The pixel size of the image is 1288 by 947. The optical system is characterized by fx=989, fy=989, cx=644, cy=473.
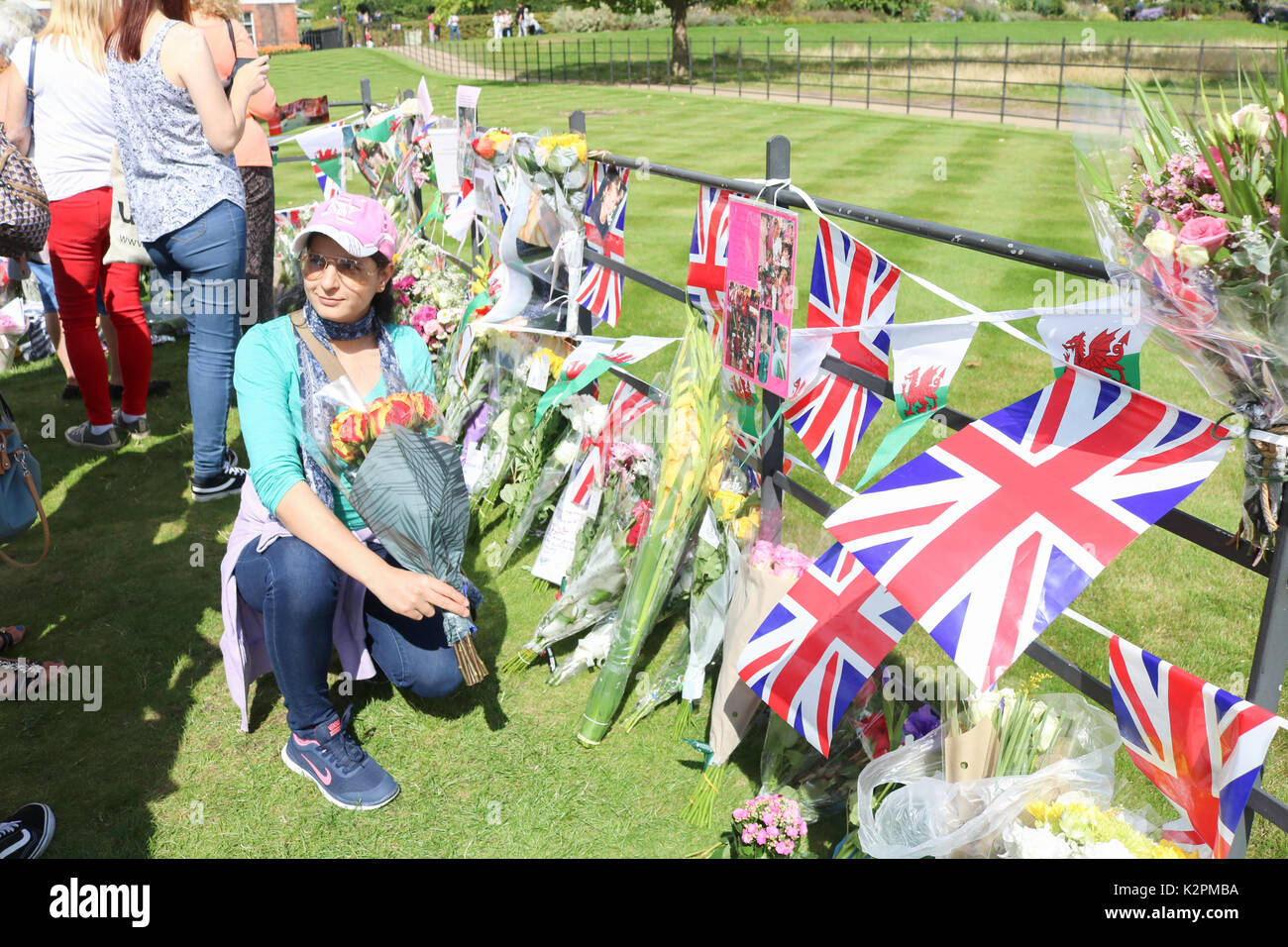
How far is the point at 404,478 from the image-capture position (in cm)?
243

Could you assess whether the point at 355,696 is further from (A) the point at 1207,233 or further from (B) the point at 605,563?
(A) the point at 1207,233

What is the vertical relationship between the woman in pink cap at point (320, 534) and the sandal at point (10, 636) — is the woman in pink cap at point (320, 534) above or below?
above

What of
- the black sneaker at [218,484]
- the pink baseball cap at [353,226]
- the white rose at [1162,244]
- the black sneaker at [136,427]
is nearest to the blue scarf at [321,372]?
the pink baseball cap at [353,226]

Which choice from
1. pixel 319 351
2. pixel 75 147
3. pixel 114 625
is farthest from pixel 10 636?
pixel 75 147

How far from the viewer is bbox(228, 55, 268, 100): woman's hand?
438cm

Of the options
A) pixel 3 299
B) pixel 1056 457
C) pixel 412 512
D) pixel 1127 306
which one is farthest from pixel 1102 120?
pixel 3 299

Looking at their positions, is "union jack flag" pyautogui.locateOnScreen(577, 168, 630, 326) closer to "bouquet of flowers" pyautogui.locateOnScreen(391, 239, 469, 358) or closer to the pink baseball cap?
"bouquet of flowers" pyautogui.locateOnScreen(391, 239, 469, 358)

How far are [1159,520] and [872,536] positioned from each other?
1.71 feet

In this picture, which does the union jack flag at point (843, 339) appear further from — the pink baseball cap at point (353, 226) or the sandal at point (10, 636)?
the sandal at point (10, 636)

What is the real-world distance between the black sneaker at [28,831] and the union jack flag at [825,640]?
2.00 m

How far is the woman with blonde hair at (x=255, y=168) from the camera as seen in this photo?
479 cm

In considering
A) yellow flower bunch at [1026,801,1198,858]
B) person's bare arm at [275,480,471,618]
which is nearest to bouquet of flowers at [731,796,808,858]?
yellow flower bunch at [1026,801,1198,858]

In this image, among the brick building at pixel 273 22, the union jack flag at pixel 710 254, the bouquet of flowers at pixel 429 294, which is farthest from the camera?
the brick building at pixel 273 22

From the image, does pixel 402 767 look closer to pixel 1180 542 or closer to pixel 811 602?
pixel 811 602
